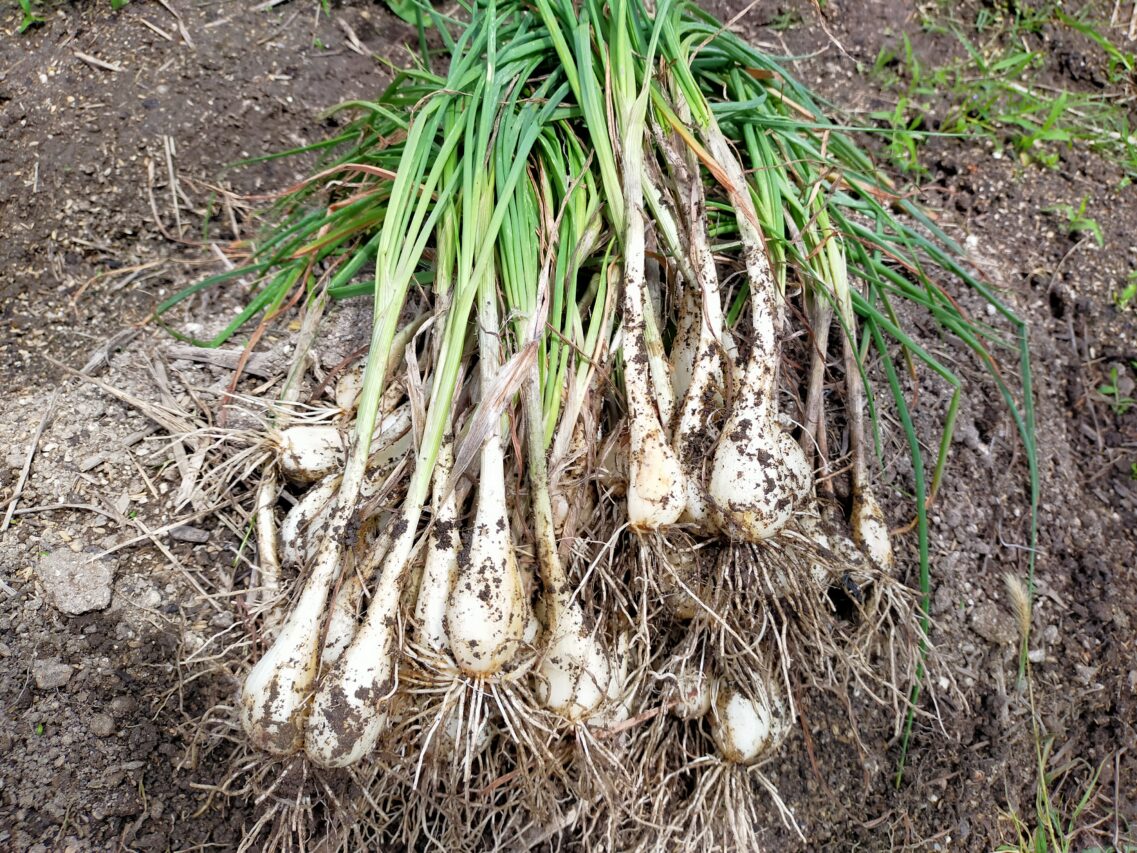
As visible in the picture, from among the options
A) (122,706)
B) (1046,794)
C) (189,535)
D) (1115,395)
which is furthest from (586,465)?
(1115,395)

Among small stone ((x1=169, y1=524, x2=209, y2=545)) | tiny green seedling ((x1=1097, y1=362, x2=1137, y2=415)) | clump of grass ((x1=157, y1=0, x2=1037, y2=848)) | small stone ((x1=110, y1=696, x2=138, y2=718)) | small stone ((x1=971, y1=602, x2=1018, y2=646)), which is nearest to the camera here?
clump of grass ((x1=157, y1=0, x2=1037, y2=848))

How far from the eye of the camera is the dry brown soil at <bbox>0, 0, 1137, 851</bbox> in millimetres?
1260

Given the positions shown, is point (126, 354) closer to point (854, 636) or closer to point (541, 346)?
point (541, 346)

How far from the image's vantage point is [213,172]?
5.64ft

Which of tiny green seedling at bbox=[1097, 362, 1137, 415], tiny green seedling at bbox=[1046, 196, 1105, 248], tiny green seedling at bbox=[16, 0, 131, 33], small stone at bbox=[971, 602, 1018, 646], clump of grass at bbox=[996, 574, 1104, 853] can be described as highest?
tiny green seedling at bbox=[16, 0, 131, 33]

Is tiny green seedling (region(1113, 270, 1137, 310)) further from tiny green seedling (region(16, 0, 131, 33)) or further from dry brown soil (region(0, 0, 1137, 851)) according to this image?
tiny green seedling (region(16, 0, 131, 33))

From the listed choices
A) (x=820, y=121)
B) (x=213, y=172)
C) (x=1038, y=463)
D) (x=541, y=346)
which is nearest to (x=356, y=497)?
(x=541, y=346)

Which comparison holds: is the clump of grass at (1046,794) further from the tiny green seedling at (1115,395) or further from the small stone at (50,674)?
the small stone at (50,674)

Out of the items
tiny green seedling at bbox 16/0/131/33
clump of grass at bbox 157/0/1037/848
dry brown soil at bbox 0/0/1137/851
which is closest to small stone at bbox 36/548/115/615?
dry brown soil at bbox 0/0/1137/851

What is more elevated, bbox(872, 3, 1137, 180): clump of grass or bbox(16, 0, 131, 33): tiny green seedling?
bbox(16, 0, 131, 33): tiny green seedling

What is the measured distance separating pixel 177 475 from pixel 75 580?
8.3 inches

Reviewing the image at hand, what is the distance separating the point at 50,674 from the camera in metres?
1.25

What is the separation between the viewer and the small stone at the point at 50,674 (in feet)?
4.09

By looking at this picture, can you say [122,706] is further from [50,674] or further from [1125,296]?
[1125,296]
